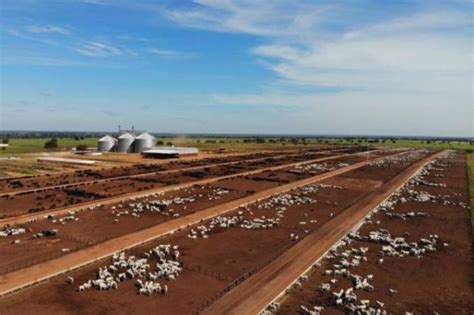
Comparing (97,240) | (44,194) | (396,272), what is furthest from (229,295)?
(44,194)

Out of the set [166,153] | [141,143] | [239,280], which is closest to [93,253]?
[239,280]

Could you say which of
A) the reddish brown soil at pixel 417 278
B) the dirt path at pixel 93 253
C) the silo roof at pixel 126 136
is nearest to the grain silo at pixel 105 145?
the silo roof at pixel 126 136

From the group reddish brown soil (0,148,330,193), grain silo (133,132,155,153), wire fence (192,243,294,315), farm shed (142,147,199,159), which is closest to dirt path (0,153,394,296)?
wire fence (192,243,294,315)

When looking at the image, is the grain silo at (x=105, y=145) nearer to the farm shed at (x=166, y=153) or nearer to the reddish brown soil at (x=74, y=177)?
the farm shed at (x=166, y=153)

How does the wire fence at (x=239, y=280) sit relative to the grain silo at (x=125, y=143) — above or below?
below

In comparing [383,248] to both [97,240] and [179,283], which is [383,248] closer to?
[179,283]
